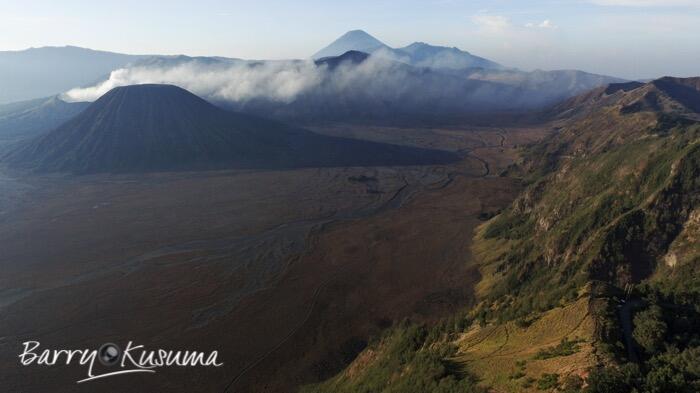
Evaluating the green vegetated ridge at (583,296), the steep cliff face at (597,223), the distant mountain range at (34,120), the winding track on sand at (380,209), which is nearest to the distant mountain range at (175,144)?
the winding track on sand at (380,209)

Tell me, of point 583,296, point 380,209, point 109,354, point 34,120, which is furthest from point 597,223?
point 34,120

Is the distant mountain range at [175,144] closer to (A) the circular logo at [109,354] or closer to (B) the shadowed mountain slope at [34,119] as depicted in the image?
(B) the shadowed mountain slope at [34,119]

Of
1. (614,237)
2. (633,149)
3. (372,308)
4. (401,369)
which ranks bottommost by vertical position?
(372,308)

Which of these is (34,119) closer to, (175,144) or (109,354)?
(175,144)

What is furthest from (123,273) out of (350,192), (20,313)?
(350,192)

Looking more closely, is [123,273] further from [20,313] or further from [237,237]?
[237,237]

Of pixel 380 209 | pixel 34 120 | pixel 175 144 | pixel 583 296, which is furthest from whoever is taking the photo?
pixel 34 120
